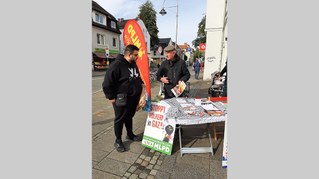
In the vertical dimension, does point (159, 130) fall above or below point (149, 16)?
below

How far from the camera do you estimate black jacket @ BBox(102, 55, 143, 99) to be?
2.45m

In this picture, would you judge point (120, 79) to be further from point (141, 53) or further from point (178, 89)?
point (178, 89)

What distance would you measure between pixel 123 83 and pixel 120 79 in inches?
3.1

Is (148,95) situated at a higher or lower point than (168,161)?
higher

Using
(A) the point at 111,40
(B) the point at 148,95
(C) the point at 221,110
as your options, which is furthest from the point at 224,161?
(A) the point at 111,40

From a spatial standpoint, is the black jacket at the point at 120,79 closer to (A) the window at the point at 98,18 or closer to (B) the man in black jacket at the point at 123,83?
(B) the man in black jacket at the point at 123,83

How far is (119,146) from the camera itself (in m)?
2.84

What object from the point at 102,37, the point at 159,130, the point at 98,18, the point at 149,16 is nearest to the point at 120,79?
the point at 159,130

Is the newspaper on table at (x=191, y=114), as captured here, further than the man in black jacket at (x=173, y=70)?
No

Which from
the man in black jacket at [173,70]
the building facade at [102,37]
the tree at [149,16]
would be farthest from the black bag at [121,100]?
the tree at [149,16]

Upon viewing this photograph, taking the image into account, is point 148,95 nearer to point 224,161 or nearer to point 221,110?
point 221,110

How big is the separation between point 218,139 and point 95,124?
2781 mm

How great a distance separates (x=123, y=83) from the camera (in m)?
2.55

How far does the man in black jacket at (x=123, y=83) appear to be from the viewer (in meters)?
2.46
